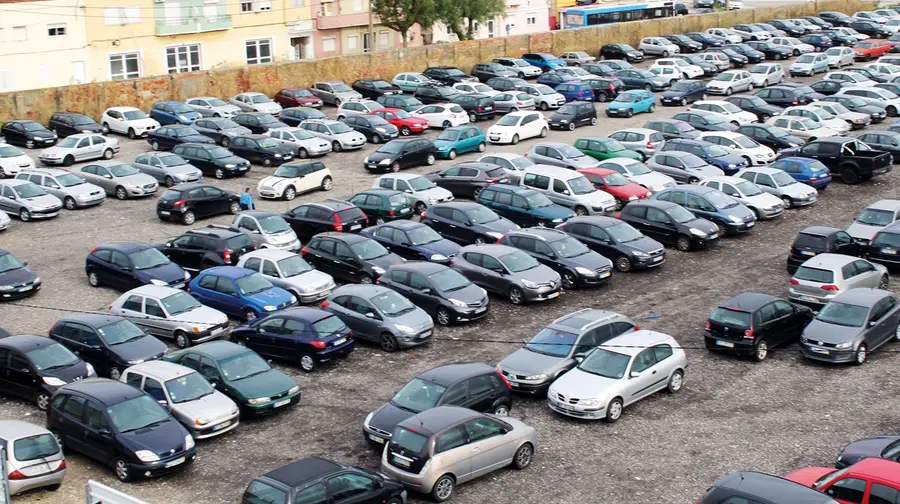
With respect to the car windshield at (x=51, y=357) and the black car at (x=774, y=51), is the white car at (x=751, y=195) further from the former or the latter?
the black car at (x=774, y=51)

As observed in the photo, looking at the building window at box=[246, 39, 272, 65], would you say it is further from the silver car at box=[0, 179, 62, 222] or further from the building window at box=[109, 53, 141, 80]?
the silver car at box=[0, 179, 62, 222]

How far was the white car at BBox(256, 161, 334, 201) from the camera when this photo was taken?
38375mm

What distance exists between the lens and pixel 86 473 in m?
19.8

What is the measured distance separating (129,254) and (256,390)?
9.37 metres

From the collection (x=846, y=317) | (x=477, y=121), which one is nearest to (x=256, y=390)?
(x=846, y=317)

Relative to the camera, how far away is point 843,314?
24.6 m

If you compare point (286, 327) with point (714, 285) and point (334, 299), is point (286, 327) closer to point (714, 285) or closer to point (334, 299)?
point (334, 299)

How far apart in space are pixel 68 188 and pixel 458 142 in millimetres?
15514

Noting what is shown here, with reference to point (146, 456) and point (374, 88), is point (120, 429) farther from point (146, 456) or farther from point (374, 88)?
point (374, 88)

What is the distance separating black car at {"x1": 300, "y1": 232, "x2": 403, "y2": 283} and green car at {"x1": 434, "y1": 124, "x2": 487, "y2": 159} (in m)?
13.7

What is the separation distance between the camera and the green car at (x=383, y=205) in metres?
34.5

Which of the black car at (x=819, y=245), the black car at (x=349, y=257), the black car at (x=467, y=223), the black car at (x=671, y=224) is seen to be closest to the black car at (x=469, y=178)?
the black car at (x=467, y=223)

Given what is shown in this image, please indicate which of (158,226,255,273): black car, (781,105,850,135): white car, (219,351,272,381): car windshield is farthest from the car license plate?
(781,105,850,135): white car

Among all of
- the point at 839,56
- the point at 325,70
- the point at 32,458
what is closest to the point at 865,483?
the point at 32,458
